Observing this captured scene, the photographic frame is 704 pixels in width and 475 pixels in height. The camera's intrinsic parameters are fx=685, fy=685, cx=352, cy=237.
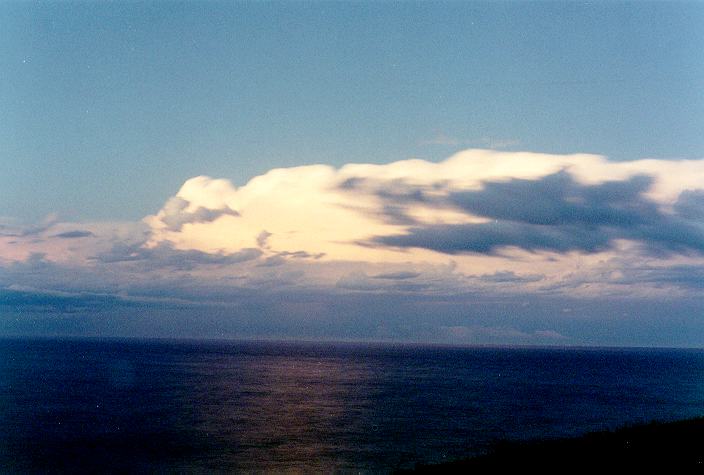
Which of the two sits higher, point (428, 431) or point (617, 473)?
point (617, 473)

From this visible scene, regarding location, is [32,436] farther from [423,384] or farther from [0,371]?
[0,371]

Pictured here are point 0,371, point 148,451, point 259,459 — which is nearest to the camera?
point 259,459

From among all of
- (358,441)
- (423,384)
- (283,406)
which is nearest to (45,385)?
(283,406)

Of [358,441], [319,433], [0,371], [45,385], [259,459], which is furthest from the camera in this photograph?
[0,371]

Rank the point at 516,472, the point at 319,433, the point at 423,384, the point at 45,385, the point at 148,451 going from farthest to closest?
the point at 423,384, the point at 45,385, the point at 319,433, the point at 148,451, the point at 516,472

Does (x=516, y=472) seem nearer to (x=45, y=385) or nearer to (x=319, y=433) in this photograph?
(x=319, y=433)

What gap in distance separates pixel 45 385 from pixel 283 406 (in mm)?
47746

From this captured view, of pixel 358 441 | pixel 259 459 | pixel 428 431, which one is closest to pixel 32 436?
pixel 259 459

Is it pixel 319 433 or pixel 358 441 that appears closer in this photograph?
pixel 358 441

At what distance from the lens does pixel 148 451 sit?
54.2 metres

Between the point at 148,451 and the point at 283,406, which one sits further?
the point at 283,406

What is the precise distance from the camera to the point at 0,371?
140 meters

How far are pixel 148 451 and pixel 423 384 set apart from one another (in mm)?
72515

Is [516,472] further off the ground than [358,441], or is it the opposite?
[516,472]
